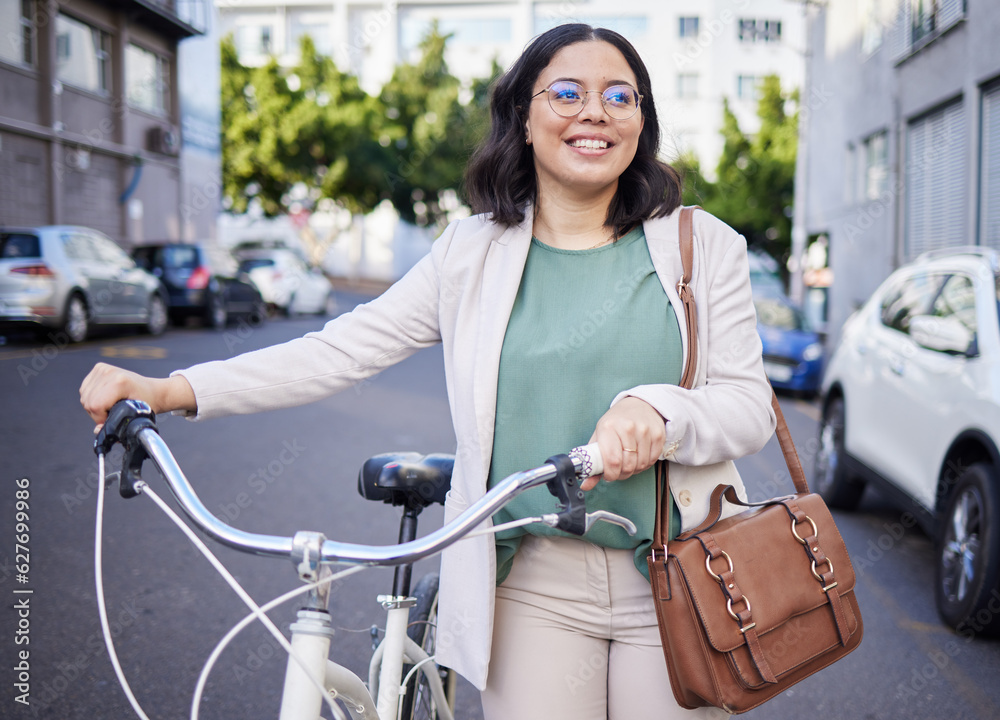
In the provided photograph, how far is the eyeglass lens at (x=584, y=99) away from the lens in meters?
1.93

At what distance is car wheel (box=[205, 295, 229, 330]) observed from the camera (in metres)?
17.7

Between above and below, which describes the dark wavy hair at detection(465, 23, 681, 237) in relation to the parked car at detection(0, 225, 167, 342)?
above

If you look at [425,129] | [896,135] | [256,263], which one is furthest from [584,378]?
[425,129]

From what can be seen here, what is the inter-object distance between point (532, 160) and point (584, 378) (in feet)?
1.97

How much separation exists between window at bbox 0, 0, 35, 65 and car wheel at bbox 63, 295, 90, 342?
26.7ft

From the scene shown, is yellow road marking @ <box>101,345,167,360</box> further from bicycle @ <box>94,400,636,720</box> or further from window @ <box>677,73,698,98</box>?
window @ <box>677,73,698,98</box>

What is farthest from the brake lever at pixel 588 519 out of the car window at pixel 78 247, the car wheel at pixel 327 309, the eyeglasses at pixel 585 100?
the car wheel at pixel 327 309

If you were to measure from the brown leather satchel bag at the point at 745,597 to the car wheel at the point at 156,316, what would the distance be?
15238 mm

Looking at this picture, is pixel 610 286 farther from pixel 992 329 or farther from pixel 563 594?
pixel 992 329

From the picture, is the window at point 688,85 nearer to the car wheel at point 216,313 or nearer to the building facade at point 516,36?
the building facade at point 516,36

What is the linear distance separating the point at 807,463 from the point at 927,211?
832 centimetres

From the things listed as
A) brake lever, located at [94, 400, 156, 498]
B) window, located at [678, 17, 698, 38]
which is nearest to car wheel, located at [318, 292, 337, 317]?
brake lever, located at [94, 400, 156, 498]

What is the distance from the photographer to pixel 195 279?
17531mm

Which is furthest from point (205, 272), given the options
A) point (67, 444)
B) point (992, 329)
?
point (992, 329)
